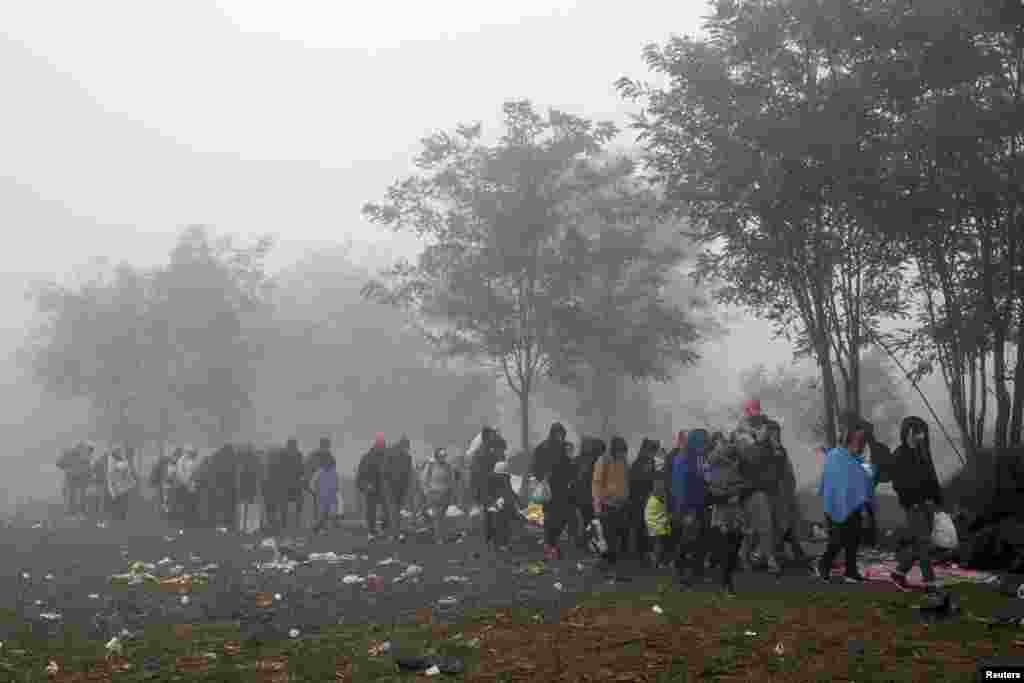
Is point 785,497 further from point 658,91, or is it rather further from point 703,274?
point 658,91

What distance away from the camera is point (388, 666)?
361 inches

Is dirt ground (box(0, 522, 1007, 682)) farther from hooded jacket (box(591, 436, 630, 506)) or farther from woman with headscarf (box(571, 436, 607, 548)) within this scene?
hooded jacket (box(591, 436, 630, 506))

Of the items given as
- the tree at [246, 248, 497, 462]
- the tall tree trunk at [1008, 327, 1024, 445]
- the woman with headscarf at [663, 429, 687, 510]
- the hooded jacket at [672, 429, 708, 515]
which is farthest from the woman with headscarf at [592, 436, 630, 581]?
the tree at [246, 248, 497, 462]

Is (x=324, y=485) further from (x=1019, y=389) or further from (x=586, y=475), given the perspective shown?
(x=1019, y=389)

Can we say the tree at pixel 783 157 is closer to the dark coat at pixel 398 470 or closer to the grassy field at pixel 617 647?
the dark coat at pixel 398 470

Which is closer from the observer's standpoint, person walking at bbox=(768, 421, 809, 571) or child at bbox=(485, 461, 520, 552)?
person walking at bbox=(768, 421, 809, 571)

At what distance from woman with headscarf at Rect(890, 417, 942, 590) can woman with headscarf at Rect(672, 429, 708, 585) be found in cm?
248

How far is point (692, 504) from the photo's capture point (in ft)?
44.8

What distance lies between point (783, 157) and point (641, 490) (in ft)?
27.2

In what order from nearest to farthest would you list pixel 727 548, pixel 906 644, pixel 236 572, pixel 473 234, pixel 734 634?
pixel 906 644
pixel 734 634
pixel 727 548
pixel 236 572
pixel 473 234

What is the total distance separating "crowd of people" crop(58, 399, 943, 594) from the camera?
12406 mm

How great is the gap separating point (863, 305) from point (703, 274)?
4338 millimetres

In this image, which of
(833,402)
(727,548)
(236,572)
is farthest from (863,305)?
(236,572)

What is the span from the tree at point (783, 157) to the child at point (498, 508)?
776 cm
